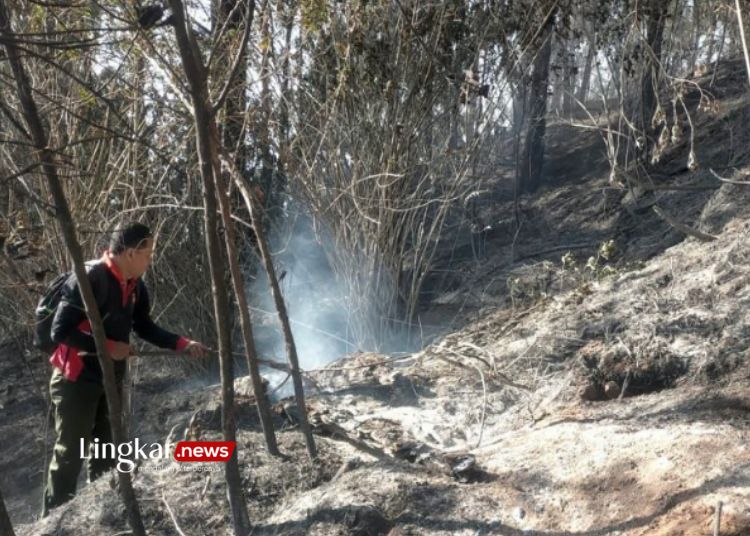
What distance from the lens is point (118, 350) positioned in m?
4.07

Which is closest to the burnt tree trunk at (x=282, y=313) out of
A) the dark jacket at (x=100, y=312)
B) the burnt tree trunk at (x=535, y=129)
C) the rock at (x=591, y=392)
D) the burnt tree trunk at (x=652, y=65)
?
the dark jacket at (x=100, y=312)

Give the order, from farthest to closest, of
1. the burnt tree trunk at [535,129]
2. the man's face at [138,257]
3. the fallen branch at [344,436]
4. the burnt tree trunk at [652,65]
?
1. the burnt tree trunk at [535,129]
2. the burnt tree trunk at [652,65]
3. the fallen branch at [344,436]
4. the man's face at [138,257]

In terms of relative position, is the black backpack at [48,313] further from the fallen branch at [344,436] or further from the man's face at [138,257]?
the fallen branch at [344,436]

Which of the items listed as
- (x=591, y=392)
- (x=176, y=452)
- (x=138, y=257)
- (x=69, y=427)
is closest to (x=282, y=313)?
(x=138, y=257)

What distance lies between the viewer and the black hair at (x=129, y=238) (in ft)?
13.5

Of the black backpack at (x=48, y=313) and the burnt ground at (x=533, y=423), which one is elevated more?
the black backpack at (x=48, y=313)

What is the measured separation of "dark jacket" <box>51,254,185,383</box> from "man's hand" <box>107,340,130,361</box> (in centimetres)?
9

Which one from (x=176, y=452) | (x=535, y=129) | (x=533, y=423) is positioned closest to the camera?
(x=533, y=423)

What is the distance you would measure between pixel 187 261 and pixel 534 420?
3.72 metres

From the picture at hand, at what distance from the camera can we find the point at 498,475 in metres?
3.62

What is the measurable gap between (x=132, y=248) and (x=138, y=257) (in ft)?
0.20

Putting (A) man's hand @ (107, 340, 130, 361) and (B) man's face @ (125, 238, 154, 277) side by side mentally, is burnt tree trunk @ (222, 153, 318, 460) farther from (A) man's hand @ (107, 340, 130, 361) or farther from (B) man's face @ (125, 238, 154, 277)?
(A) man's hand @ (107, 340, 130, 361)

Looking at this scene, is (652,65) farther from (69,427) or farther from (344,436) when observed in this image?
(69,427)

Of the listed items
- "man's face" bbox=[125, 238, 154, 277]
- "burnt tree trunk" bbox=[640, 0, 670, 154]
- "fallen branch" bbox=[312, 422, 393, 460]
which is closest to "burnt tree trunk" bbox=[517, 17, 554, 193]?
"burnt tree trunk" bbox=[640, 0, 670, 154]
